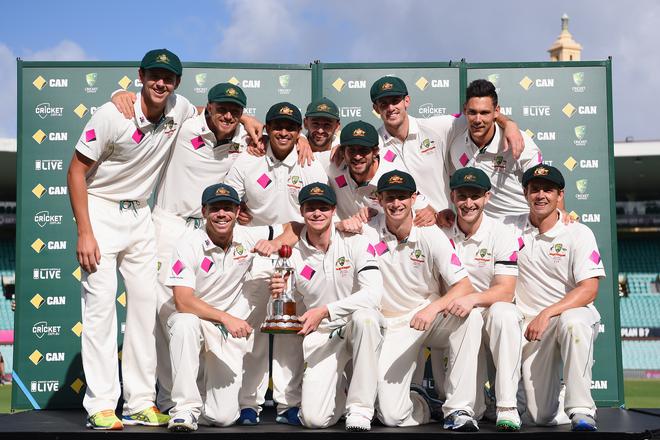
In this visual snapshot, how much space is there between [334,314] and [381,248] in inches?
24.4

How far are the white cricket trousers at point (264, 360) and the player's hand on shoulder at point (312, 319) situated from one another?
386mm

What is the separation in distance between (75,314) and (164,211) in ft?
5.65

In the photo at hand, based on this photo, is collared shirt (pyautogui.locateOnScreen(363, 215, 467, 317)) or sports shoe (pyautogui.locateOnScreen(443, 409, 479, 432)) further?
collared shirt (pyautogui.locateOnScreen(363, 215, 467, 317))

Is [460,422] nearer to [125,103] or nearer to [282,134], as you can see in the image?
[282,134]

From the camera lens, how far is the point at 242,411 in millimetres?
5160

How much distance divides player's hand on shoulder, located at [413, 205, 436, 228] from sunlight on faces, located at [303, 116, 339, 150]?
909mm

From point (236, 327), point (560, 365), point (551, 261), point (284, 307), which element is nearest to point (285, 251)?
point (284, 307)

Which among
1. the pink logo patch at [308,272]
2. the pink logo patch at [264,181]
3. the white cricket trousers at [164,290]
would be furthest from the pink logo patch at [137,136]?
the pink logo patch at [308,272]

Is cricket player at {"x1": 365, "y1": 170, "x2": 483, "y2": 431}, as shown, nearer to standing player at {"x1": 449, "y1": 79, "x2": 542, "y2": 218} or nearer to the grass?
standing player at {"x1": 449, "y1": 79, "x2": 542, "y2": 218}

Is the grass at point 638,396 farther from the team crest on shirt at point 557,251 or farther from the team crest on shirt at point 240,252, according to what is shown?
the team crest on shirt at point 557,251

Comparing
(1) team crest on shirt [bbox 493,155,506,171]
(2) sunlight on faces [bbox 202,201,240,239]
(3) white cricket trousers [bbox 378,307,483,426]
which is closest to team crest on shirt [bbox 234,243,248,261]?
(2) sunlight on faces [bbox 202,201,240,239]

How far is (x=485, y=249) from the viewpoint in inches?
206

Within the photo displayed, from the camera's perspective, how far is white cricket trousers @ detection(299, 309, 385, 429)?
4.72m

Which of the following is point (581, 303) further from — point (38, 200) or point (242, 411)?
point (38, 200)
